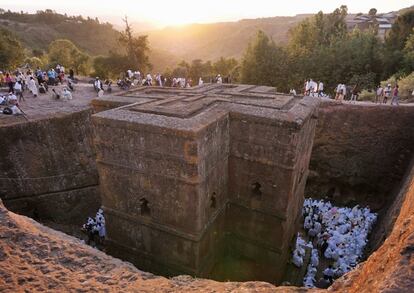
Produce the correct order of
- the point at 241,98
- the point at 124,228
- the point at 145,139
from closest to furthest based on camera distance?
the point at 145,139 < the point at 124,228 < the point at 241,98

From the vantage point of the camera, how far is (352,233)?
31.6ft

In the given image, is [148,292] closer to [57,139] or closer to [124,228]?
[124,228]

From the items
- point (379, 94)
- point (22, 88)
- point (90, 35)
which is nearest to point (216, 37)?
point (90, 35)

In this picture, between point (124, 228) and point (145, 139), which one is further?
point (124, 228)

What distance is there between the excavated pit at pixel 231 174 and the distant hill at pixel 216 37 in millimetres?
57585

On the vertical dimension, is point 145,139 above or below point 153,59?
above

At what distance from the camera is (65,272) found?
9.47 ft

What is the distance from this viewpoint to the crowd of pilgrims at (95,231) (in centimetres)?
875

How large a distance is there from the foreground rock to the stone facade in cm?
249

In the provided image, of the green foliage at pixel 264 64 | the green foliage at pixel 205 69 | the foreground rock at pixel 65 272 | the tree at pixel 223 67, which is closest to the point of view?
the foreground rock at pixel 65 272

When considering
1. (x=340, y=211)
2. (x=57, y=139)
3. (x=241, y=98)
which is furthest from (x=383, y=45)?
(x=57, y=139)

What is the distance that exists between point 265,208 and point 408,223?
4.39 m

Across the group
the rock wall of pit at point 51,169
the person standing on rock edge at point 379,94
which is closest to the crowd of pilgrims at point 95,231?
the rock wall of pit at point 51,169

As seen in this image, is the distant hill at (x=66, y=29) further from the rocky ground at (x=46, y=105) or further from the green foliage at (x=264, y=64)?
the rocky ground at (x=46, y=105)
